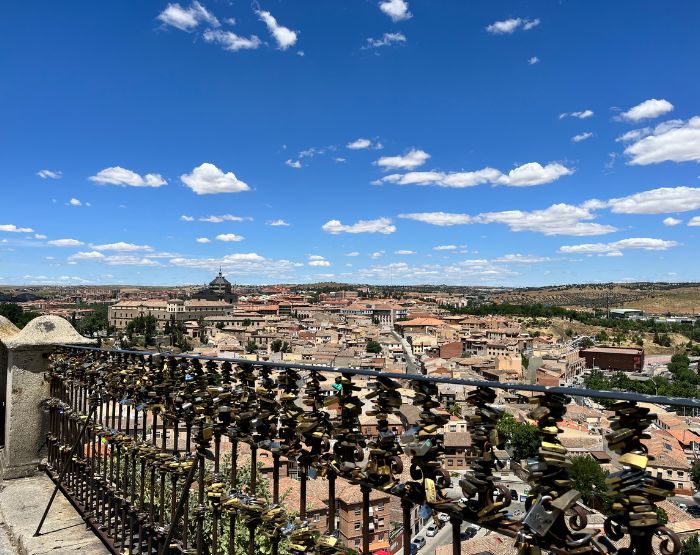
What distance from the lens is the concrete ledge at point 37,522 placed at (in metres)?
3.49

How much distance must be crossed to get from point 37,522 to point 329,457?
10.5 feet

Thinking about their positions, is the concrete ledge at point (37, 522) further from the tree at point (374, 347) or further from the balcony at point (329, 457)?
the tree at point (374, 347)

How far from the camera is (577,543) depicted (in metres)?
1.23

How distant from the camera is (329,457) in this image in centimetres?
208

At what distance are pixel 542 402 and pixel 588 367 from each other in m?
95.3

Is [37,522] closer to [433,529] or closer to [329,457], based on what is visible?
[329,457]

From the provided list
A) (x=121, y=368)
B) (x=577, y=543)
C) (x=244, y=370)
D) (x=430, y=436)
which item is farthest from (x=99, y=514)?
(x=577, y=543)

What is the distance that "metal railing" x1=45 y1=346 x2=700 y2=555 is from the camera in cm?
122

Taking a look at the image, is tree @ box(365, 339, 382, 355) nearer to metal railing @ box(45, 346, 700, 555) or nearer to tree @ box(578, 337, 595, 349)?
tree @ box(578, 337, 595, 349)

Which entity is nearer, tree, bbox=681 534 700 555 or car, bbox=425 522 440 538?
tree, bbox=681 534 700 555

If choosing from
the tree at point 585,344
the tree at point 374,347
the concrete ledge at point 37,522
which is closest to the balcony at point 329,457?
the concrete ledge at point 37,522

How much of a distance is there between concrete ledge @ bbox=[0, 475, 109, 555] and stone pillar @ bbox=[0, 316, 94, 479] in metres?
0.20

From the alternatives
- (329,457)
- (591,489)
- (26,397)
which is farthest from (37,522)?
(591,489)

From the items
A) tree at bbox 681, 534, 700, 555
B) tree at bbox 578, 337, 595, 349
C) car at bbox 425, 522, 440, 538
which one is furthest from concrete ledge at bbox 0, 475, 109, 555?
tree at bbox 578, 337, 595, 349
